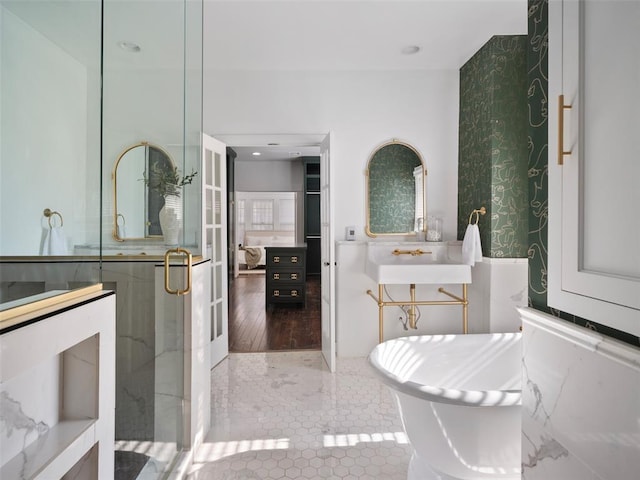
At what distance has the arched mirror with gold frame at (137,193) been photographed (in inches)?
48.1

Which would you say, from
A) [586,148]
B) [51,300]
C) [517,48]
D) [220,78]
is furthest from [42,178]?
[517,48]

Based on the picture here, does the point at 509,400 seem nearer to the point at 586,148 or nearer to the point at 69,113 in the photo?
the point at 586,148

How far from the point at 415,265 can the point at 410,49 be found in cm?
172

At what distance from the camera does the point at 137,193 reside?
1367 mm

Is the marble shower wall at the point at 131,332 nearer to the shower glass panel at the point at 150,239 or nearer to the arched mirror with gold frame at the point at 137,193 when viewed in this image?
the shower glass panel at the point at 150,239

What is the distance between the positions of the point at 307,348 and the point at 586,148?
2983mm

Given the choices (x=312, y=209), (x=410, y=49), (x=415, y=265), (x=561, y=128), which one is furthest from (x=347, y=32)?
(x=312, y=209)

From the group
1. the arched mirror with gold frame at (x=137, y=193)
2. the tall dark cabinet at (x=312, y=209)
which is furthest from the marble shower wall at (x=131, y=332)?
the tall dark cabinet at (x=312, y=209)

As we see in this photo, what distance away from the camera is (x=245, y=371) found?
2.96 m

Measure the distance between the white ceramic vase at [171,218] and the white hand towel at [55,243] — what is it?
2.22ft

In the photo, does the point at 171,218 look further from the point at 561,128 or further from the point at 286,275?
the point at 286,275

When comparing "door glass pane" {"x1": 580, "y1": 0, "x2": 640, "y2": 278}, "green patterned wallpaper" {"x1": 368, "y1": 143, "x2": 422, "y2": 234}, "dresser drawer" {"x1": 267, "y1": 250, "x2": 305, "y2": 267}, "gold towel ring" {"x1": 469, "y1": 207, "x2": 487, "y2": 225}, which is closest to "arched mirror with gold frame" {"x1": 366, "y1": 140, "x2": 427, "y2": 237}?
"green patterned wallpaper" {"x1": 368, "y1": 143, "x2": 422, "y2": 234}

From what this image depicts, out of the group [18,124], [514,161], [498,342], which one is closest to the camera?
[18,124]

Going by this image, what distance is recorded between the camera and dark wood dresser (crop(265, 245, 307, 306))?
205 inches
